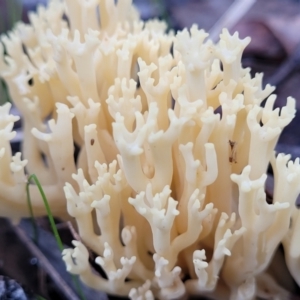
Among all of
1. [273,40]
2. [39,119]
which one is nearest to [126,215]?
[39,119]

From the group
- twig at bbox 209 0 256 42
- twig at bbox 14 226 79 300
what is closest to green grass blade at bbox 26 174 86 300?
twig at bbox 14 226 79 300

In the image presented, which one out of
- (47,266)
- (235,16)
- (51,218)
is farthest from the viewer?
(235,16)

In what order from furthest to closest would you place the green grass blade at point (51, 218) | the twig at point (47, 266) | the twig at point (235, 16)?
1. the twig at point (235, 16)
2. the twig at point (47, 266)
3. the green grass blade at point (51, 218)

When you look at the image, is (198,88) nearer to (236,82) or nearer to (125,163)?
(236,82)

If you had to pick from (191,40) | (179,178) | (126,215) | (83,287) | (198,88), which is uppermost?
(191,40)

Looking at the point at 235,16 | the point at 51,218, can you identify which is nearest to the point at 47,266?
the point at 51,218

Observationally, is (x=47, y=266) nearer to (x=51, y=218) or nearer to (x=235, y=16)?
(x=51, y=218)

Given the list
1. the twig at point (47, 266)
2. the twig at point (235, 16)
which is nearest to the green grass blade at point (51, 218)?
the twig at point (47, 266)

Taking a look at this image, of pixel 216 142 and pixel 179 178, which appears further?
pixel 179 178

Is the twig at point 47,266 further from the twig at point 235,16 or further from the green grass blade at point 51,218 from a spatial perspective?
the twig at point 235,16

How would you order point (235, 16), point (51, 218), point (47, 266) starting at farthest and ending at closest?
point (235, 16) → point (47, 266) → point (51, 218)

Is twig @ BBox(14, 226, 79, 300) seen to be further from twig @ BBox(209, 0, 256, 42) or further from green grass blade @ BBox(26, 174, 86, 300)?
twig @ BBox(209, 0, 256, 42)
